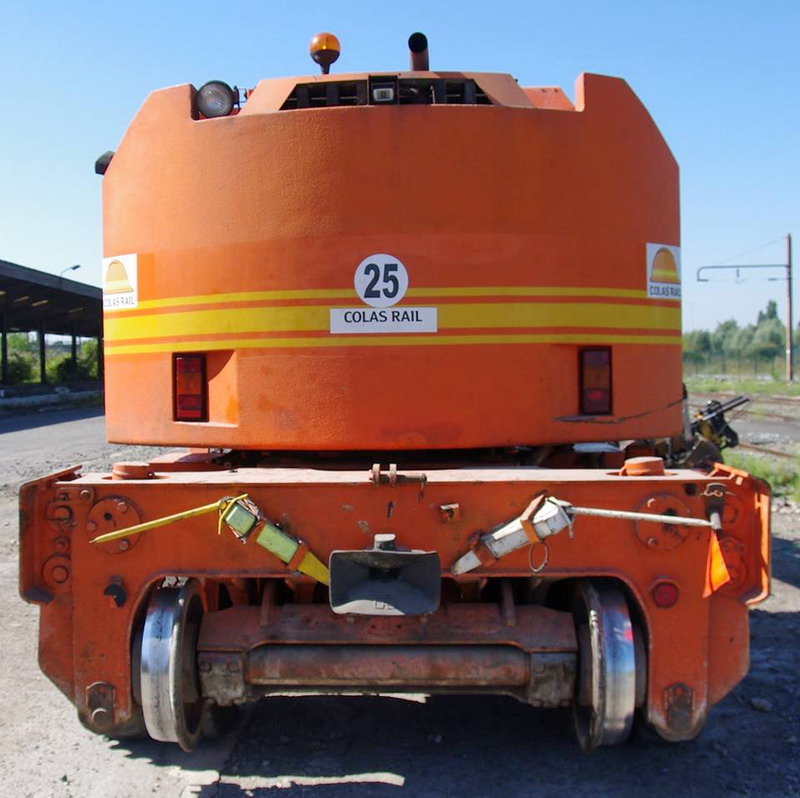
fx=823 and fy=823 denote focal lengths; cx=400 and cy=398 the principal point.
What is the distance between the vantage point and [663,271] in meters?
4.25

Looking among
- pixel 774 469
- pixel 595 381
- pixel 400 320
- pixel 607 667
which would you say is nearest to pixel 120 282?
pixel 400 320

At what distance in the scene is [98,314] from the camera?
1481 inches

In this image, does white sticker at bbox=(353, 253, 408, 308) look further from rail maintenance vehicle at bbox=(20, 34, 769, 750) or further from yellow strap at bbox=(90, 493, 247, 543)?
A: yellow strap at bbox=(90, 493, 247, 543)

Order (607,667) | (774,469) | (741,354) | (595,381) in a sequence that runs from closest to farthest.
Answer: (607,667), (595,381), (774,469), (741,354)

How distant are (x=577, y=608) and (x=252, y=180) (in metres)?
2.51

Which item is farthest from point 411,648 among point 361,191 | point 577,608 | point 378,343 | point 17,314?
point 17,314

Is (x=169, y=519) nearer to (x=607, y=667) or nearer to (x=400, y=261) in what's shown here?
(x=400, y=261)

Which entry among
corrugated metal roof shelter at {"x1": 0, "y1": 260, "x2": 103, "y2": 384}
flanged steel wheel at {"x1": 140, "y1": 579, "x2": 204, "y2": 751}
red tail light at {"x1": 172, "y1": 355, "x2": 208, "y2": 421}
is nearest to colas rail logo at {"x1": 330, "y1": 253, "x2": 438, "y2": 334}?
red tail light at {"x1": 172, "y1": 355, "x2": 208, "y2": 421}

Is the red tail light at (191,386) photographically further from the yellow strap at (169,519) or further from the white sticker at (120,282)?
the yellow strap at (169,519)

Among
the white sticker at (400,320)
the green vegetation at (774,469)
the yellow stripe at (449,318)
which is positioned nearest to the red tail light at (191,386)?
the yellow stripe at (449,318)

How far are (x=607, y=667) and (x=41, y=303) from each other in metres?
31.6

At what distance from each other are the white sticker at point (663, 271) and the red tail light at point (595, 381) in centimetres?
45

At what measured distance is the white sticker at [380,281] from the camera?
3830mm

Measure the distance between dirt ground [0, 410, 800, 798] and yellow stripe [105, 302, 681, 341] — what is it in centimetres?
200
